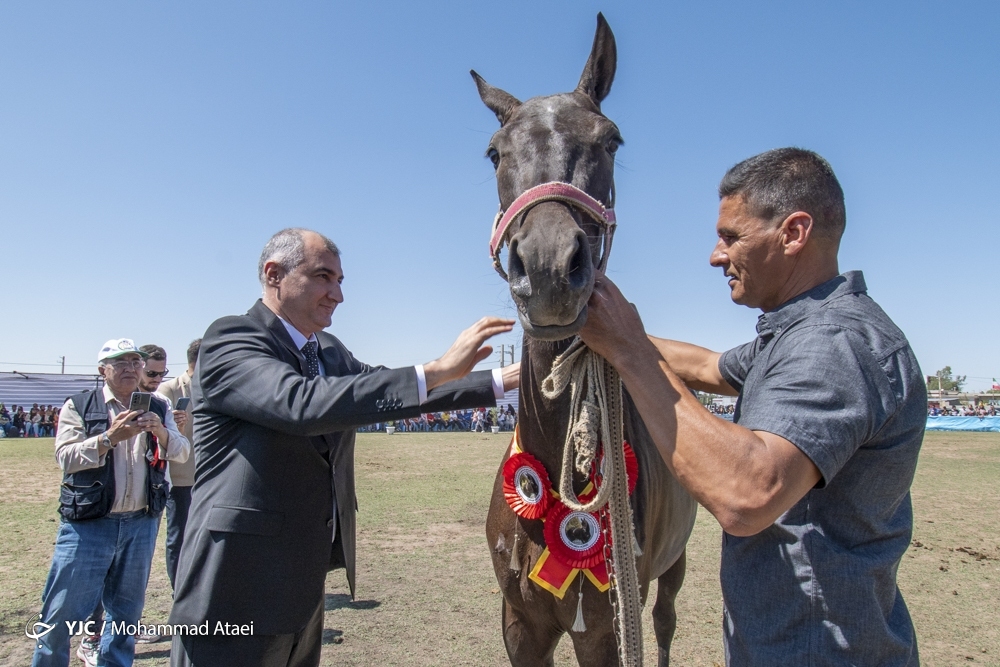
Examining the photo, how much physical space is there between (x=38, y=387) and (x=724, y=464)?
42.8 metres

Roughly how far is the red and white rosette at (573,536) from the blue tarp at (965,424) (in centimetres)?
4178

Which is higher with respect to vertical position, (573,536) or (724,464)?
(724,464)

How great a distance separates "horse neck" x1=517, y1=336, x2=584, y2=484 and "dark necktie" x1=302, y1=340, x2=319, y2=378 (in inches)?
40.5

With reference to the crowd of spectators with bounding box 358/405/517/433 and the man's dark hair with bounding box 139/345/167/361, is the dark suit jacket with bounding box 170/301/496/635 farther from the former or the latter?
the crowd of spectators with bounding box 358/405/517/433

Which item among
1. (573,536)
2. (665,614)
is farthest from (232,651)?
(665,614)

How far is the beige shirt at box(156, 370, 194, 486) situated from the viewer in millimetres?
5477

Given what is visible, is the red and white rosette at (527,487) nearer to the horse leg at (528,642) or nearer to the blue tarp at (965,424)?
the horse leg at (528,642)

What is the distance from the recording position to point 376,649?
201 inches

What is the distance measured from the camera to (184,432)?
19.9ft

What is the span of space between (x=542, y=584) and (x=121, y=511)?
3331 millimetres

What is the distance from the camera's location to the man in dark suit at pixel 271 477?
7.84 feet

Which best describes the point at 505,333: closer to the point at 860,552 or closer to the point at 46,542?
the point at 860,552

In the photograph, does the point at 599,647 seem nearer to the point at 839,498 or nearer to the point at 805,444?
the point at 839,498

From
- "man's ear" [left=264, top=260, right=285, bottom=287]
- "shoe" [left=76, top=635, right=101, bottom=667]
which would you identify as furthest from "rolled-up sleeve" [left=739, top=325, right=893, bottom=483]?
"shoe" [left=76, top=635, right=101, bottom=667]
